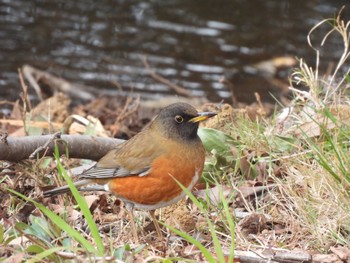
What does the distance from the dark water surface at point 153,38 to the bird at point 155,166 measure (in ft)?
15.6

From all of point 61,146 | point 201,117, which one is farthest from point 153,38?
point 201,117

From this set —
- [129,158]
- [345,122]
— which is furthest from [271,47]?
[129,158]

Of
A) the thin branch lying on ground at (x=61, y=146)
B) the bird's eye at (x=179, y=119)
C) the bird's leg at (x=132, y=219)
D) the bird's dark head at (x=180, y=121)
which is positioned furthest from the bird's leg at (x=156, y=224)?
the thin branch lying on ground at (x=61, y=146)

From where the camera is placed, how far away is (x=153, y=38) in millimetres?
12164

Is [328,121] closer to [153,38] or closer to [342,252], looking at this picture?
[342,252]

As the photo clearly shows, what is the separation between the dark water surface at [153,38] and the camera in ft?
36.7

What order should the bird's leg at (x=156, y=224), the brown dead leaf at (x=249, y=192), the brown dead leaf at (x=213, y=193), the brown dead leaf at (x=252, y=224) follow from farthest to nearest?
the brown dead leaf at (x=249, y=192), the brown dead leaf at (x=213, y=193), the brown dead leaf at (x=252, y=224), the bird's leg at (x=156, y=224)

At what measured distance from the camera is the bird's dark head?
5598mm

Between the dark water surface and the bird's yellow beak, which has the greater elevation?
the bird's yellow beak

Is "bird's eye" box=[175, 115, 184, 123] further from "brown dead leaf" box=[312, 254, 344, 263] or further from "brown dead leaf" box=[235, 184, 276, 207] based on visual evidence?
"brown dead leaf" box=[312, 254, 344, 263]

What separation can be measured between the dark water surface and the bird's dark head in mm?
4745

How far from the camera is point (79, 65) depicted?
11.4 meters

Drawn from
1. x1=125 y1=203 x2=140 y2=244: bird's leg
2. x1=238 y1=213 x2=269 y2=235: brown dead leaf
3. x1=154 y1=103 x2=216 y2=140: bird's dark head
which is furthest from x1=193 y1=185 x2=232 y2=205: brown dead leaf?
x1=125 y1=203 x2=140 y2=244: bird's leg

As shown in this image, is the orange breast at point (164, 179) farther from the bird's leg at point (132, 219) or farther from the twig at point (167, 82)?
the twig at point (167, 82)
